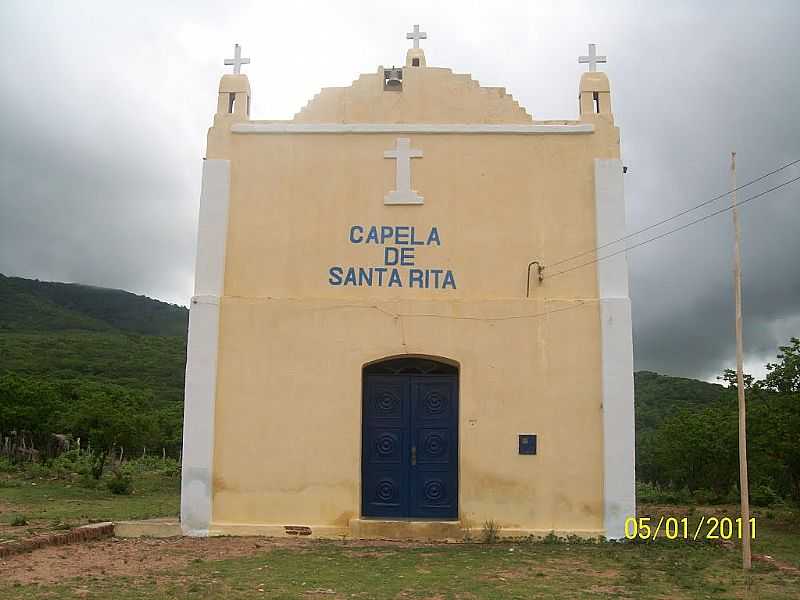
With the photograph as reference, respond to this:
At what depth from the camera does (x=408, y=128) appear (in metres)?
11.8

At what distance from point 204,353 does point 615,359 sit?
566 centimetres

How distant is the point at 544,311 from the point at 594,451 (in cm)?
201

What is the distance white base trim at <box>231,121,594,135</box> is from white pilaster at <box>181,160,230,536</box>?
29.9 inches

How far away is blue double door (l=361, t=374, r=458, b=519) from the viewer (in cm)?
1133

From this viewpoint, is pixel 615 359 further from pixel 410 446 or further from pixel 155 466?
pixel 155 466

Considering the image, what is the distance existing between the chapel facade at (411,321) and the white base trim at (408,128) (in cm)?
3

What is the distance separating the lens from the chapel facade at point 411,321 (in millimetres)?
10992

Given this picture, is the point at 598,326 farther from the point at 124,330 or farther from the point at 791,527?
the point at 124,330

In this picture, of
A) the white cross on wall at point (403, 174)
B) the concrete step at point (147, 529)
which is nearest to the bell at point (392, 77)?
the white cross on wall at point (403, 174)

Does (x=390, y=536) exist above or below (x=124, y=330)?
below

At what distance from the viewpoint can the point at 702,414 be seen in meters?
18.4

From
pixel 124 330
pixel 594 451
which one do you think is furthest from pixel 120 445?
pixel 124 330

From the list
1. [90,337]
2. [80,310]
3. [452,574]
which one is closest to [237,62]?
[452,574]
